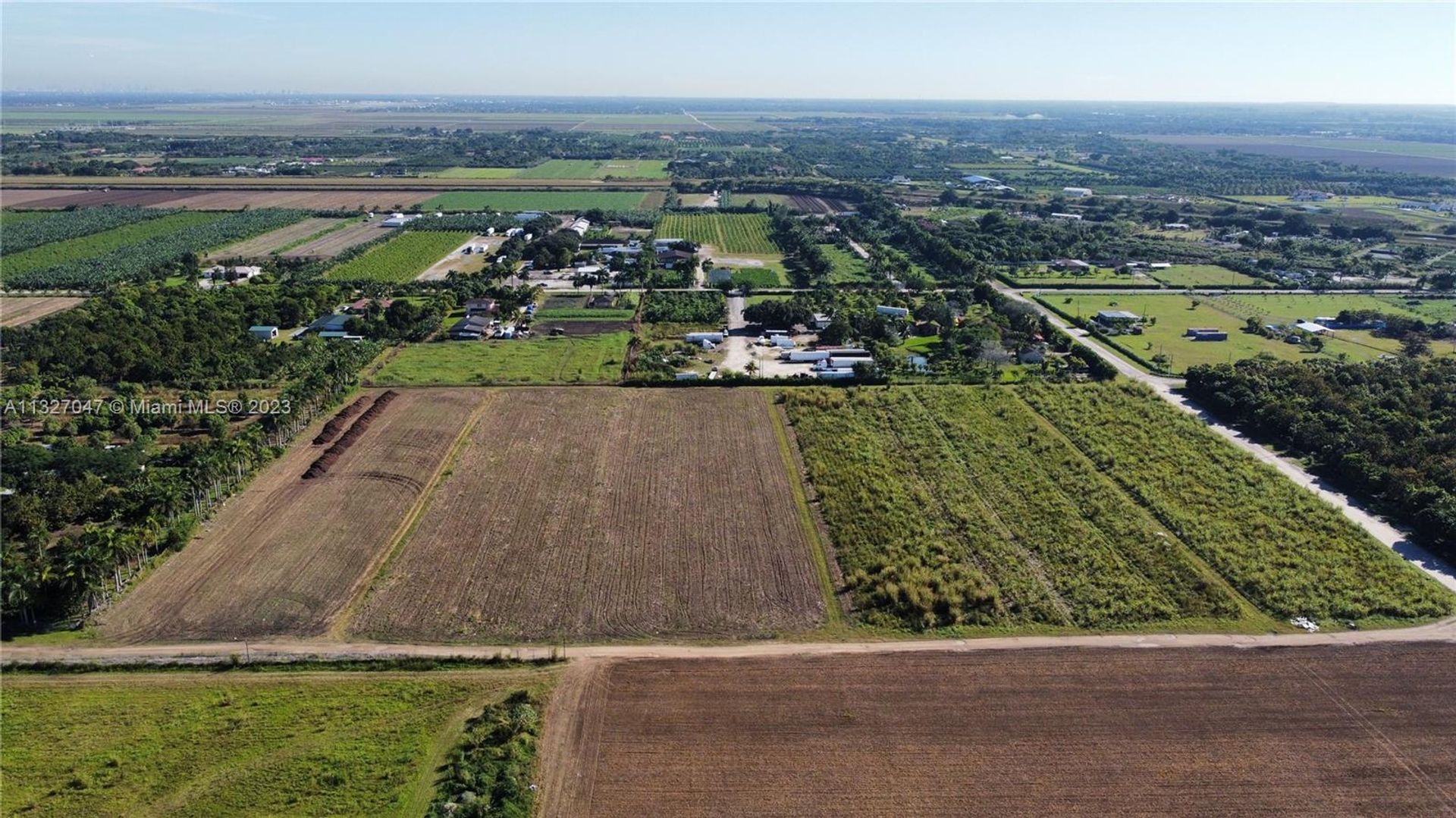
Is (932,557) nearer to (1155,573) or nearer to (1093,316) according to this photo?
(1155,573)

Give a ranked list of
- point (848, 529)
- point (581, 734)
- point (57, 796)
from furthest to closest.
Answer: point (848, 529) < point (581, 734) < point (57, 796)

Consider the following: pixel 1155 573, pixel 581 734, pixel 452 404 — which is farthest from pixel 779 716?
pixel 452 404

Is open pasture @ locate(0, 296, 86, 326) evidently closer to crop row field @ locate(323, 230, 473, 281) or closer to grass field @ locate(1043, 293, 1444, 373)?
crop row field @ locate(323, 230, 473, 281)

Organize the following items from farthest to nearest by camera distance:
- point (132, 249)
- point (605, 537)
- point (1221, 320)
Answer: point (132, 249) → point (1221, 320) → point (605, 537)

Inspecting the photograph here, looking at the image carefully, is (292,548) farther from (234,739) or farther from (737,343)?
(737,343)

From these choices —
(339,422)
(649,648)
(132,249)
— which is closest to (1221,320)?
(649,648)

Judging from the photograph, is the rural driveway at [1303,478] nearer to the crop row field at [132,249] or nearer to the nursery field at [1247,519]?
the nursery field at [1247,519]
